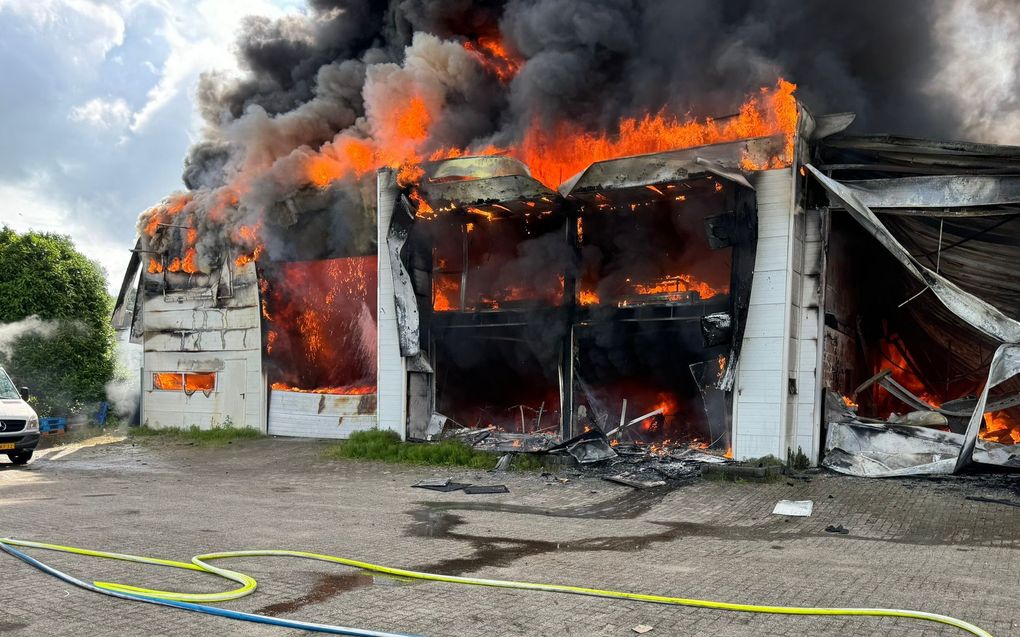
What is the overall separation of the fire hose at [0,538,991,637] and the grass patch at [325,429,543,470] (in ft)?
23.3

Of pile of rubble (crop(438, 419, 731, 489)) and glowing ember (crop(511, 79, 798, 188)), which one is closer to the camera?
pile of rubble (crop(438, 419, 731, 489))

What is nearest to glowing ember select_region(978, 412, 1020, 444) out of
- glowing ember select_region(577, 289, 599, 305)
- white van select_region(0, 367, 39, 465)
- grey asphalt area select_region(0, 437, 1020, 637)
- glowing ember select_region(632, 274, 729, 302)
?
grey asphalt area select_region(0, 437, 1020, 637)

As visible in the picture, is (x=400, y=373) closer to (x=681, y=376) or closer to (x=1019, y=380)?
(x=681, y=376)

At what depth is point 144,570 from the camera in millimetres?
5727

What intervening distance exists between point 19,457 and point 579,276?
1061 centimetres

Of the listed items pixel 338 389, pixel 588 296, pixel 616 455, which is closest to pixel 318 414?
pixel 338 389

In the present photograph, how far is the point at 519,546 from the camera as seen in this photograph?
23.9 feet

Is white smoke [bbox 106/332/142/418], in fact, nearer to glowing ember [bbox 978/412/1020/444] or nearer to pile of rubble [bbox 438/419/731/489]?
pile of rubble [bbox 438/419/731/489]

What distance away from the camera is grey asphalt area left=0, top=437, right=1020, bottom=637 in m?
4.67

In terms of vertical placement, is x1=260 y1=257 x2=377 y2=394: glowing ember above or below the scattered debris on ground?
above

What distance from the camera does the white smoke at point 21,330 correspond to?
20031 millimetres

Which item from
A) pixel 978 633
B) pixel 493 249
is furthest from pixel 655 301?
pixel 978 633

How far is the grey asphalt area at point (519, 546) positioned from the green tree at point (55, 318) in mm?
8098

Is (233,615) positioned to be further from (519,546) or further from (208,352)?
(208,352)
